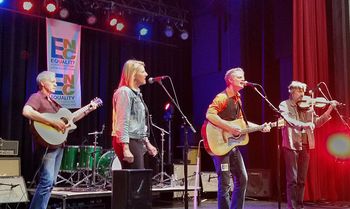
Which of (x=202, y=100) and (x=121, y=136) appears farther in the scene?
(x=202, y=100)

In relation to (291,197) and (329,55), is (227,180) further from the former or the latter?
(329,55)

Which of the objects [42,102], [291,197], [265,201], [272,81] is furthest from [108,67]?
[291,197]

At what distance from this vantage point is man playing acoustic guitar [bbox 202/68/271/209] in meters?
4.81

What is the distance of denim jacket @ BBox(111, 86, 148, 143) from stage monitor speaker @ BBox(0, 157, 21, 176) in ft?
13.9

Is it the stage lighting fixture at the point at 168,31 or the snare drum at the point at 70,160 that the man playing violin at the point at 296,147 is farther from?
the stage lighting fixture at the point at 168,31

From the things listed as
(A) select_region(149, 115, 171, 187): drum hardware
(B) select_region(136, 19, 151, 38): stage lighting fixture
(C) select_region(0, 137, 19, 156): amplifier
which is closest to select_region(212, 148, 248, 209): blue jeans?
(A) select_region(149, 115, 171, 187): drum hardware

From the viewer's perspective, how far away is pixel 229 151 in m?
4.91

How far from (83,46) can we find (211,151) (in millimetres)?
6360

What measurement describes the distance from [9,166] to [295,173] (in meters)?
4.90

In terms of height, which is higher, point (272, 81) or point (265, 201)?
point (272, 81)

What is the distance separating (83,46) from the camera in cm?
1051

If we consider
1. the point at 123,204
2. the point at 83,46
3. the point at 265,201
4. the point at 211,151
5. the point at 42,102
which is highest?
the point at 83,46

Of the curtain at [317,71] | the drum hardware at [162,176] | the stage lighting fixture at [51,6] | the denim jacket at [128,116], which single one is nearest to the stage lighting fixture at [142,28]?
the stage lighting fixture at [51,6]

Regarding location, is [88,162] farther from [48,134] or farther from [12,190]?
[48,134]
